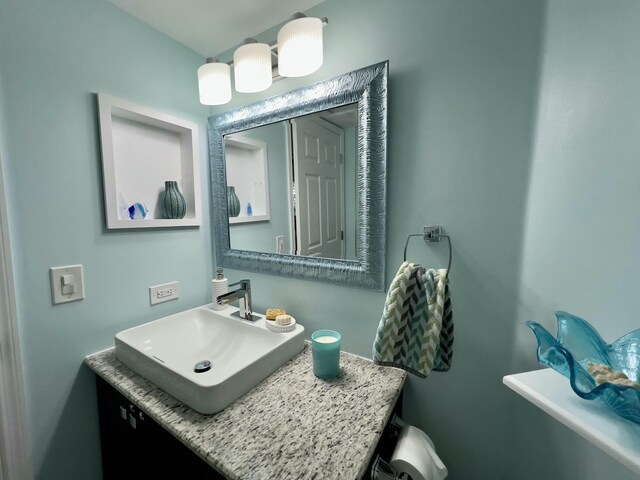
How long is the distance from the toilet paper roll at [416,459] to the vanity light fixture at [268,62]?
1.16 m

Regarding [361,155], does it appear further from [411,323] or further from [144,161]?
[144,161]

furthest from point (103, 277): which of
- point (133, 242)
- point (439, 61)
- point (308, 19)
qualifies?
point (439, 61)

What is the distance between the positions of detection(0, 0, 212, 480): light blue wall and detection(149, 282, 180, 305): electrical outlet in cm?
4

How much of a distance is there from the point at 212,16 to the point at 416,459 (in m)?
1.65

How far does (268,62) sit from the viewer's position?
95cm

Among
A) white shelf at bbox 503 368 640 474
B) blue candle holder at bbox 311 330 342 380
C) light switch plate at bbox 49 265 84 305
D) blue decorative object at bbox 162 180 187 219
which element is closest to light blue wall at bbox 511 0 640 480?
white shelf at bbox 503 368 640 474

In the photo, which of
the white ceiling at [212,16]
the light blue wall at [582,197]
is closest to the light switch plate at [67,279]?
the white ceiling at [212,16]

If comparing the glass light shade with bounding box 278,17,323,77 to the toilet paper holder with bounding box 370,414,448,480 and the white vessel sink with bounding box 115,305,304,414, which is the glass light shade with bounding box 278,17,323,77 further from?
the toilet paper holder with bounding box 370,414,448,480

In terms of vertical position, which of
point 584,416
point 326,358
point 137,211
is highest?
point 137,211

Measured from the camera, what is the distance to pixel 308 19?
0.79m

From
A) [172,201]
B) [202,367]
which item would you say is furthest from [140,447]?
[172,201]

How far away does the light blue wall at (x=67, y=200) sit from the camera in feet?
2.55

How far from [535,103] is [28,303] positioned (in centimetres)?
161

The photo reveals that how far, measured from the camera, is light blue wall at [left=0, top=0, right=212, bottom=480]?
78 cm
